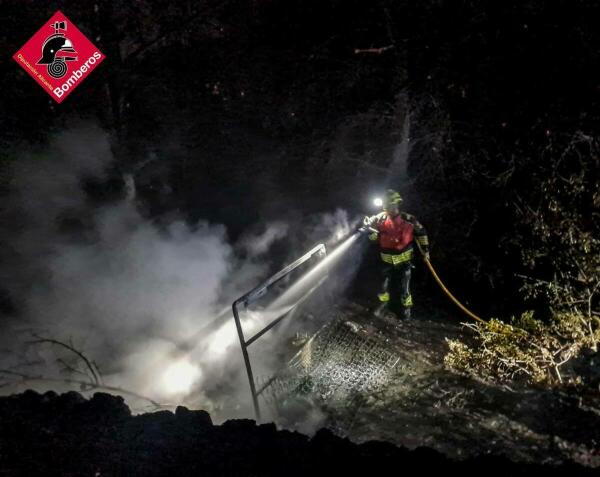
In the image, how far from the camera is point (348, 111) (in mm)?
8711

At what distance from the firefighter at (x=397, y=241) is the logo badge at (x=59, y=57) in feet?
17.6

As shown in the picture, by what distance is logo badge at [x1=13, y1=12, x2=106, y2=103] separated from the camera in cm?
631

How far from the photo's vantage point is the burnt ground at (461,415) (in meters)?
3.87

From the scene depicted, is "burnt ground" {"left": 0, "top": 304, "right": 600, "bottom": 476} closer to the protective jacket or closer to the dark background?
the protective jacket

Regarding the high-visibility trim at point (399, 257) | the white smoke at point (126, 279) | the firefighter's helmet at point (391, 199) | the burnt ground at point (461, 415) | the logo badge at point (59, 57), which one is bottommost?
the burnt ground at point (461, 415)

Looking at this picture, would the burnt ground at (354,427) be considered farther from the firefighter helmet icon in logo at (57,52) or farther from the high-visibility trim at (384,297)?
the firefighter helmet icon in logo at (57,52)

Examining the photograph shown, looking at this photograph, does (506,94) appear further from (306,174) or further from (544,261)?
(306,174)

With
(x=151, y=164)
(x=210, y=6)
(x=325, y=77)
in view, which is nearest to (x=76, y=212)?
(x=151, y=164)

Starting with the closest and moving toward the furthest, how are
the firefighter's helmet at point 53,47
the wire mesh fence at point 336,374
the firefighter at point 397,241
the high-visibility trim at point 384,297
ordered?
the wire mesh fence at point 336,374
the firefighter at point 397,241
the firefighter's helmet at point 53,47
the high-visibility trim at point 384,297

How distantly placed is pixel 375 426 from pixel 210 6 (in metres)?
7.26

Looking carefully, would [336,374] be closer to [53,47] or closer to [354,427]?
[354,427]

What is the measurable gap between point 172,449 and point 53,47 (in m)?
6.63

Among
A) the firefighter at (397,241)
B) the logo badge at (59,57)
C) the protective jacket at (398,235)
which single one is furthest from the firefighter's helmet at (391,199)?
the logo badge at (59,57)

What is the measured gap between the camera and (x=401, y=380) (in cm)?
509
